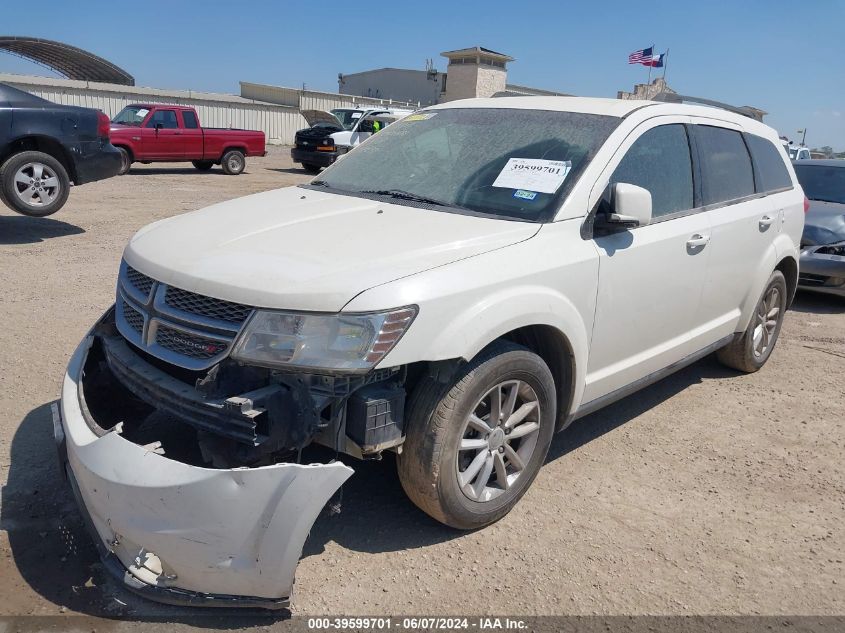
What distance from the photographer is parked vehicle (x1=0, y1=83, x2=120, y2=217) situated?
8.41 metres

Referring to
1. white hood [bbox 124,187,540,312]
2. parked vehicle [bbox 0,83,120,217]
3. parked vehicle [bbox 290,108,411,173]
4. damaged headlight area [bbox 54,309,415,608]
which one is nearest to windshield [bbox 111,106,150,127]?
parked vehicle [bbox 290,108,411,173]

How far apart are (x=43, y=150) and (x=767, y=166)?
317 inches

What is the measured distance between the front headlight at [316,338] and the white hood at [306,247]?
5 centimetres

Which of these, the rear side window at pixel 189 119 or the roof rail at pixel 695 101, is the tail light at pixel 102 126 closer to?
the roof rail at pixel 695 101

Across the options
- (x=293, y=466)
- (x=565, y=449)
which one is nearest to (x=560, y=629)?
(x=293, y=466)

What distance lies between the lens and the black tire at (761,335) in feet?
17.0

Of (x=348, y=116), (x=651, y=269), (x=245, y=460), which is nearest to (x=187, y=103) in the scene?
(x=348, y=116)

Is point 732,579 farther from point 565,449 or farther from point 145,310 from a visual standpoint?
point 145,310

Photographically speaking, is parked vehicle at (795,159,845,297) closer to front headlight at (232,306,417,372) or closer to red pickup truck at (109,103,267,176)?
front headlight at (232,306,417,372)

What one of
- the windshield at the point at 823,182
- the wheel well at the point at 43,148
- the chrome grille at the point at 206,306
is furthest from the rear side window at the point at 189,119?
the chrome grille at the point at 206,306

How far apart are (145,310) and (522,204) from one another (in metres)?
1.73

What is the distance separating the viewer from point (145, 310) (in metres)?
2.89

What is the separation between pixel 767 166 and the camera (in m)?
5.18

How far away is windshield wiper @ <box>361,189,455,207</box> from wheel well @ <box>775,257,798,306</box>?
308 cm
